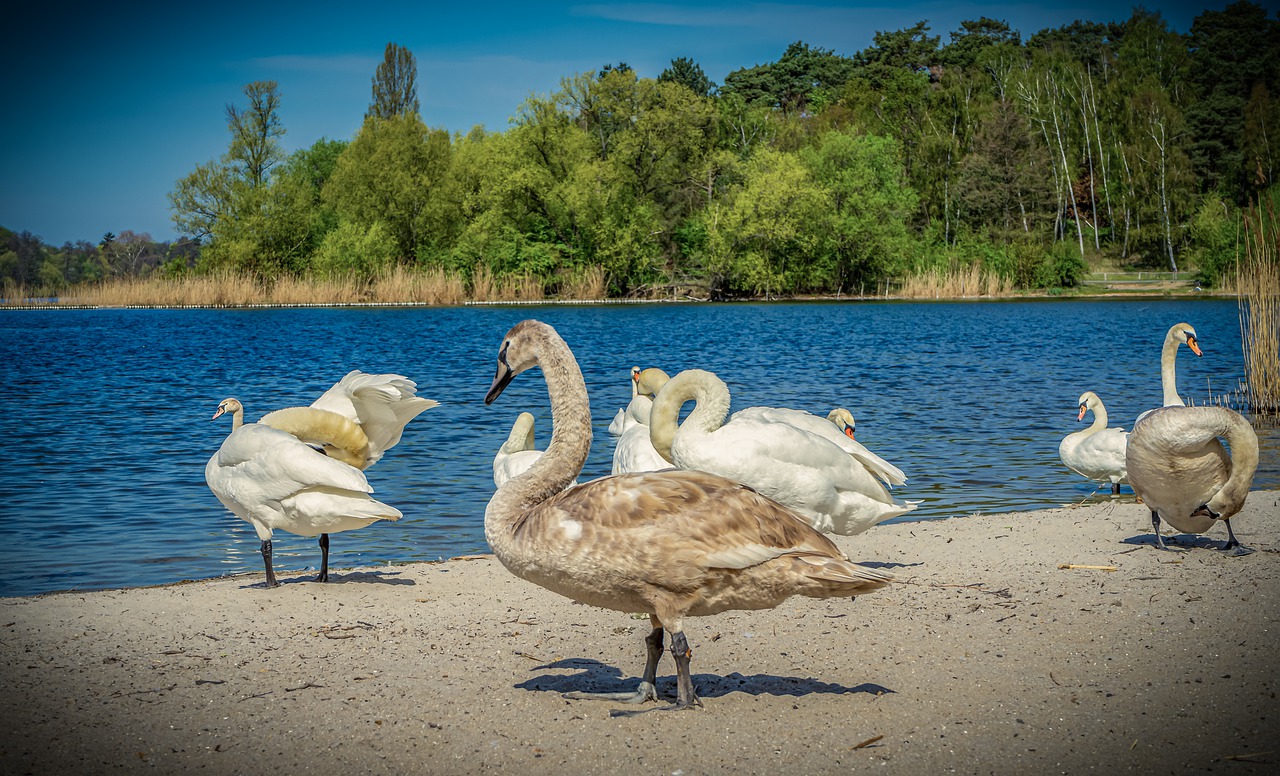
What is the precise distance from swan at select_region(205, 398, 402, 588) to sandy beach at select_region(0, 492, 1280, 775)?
515 millimetres

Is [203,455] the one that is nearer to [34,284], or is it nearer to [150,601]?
[150,601]

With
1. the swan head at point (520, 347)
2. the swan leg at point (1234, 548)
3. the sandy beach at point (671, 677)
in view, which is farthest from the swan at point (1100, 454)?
the swan head at point (520, 347)

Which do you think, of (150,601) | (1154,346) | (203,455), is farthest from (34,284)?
(150,601)

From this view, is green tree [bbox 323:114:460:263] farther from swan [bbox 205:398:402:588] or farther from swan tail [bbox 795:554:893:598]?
swan tail [bbox 795:554:893:598]

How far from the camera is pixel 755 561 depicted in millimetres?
4555

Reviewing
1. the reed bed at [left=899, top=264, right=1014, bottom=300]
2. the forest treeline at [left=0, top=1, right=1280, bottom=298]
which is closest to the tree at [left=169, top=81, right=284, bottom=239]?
the forest treeline at [left=0, top=1, right=1280, bottom=298]

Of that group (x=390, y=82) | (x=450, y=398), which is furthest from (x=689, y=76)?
(x=450, y=398)

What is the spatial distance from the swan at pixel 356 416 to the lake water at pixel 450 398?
107cm

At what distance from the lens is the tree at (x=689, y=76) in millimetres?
93562

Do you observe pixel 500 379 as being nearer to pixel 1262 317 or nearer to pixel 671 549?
pixel 671 549

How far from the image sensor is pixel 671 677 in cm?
550

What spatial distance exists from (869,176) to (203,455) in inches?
2468

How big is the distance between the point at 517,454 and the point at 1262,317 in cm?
Answer: 1139

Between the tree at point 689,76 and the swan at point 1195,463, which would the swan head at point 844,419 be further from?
the tree at point 689,76
